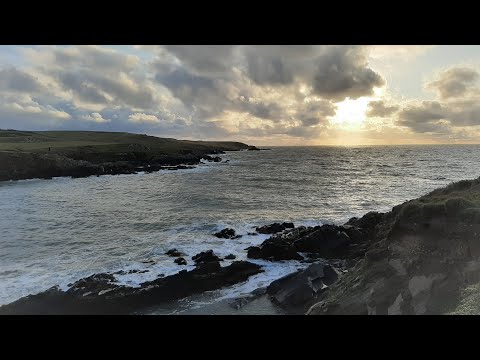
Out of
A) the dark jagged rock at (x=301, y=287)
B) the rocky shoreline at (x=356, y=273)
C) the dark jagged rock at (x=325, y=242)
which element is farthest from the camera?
the dark jagged rock at (x=325, y=242)

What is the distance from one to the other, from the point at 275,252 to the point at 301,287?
726 centimetres

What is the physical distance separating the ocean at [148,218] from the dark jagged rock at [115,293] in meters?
0.98

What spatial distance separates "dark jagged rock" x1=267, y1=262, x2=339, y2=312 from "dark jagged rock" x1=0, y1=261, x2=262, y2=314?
11.3ft

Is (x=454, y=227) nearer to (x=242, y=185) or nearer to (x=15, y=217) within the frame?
(x=15, y=217)

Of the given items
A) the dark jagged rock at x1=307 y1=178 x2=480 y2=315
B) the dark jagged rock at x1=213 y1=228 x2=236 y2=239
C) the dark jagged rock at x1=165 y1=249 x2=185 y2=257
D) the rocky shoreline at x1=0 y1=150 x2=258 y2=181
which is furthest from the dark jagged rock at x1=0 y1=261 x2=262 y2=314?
the rocky shoreline at x1=0 y1=150 x2=258 y2=181

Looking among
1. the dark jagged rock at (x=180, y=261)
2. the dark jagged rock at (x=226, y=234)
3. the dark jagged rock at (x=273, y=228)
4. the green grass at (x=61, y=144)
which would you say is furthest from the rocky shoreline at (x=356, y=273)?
the green grass at (x=61, y=144)

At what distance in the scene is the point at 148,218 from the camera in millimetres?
39438

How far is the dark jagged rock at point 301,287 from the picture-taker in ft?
58.6

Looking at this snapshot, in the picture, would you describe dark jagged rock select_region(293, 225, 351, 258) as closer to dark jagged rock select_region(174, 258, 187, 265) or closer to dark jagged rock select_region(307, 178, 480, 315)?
dark jagged rock select_region(174, 258, 187, 265)

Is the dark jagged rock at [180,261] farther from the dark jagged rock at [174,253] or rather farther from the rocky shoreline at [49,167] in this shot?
the rocky shoreline at [49,167]

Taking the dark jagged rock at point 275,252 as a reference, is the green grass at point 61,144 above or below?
above

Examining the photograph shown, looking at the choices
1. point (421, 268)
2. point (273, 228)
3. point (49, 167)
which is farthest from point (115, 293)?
point (49, 167)
